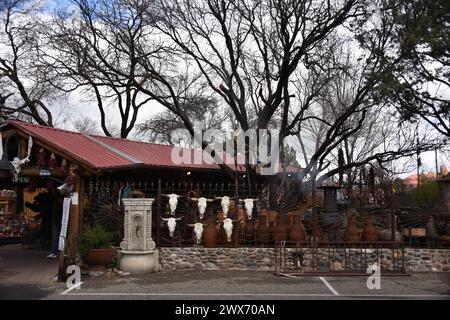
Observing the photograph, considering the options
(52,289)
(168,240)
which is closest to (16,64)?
(168,240)

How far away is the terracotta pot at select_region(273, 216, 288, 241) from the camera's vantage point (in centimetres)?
1303

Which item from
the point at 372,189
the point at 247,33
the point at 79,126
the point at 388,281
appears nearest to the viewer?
the point at 388,281

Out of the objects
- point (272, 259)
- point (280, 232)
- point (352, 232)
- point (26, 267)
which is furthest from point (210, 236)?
point (26, 267)

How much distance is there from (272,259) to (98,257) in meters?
4.33

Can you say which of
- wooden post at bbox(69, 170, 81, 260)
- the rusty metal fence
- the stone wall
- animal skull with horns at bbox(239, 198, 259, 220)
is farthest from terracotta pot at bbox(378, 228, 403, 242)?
wooden post at bbox(69, 170, 81, 260)

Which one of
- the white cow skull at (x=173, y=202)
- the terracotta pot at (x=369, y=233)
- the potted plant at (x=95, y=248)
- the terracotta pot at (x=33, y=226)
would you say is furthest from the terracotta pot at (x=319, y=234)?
the terracotta pot at (x=33, y=226)

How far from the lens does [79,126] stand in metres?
42.0

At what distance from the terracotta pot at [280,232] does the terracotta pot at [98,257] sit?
4.17 metres

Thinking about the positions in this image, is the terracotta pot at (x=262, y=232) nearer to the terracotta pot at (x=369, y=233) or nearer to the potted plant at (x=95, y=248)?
the terracotta pot at (x=369, y=233)

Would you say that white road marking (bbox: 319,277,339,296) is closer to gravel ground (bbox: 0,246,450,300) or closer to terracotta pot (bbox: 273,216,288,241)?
gravel ground (bbox: 0,246,450,300)

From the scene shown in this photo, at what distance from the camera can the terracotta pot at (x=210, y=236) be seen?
13188 millimetres

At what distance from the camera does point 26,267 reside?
44.1 feet

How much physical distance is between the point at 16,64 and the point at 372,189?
18044 mm

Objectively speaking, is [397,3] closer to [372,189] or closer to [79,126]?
[372,189]
